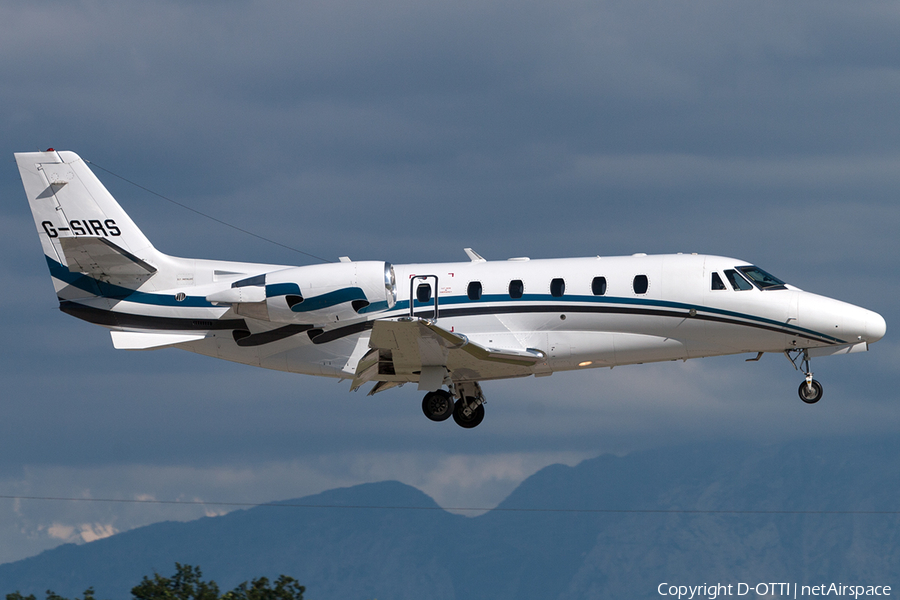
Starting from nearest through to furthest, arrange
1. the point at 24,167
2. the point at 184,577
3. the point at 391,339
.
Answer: the point at 391,339 < the point at 24,167 < the point at 184,577

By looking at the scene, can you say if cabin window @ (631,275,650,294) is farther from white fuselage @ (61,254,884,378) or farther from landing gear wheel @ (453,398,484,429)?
landing gear wheel @ (453,398,484,429)

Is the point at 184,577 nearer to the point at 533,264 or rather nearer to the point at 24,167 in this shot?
the point at 24,167

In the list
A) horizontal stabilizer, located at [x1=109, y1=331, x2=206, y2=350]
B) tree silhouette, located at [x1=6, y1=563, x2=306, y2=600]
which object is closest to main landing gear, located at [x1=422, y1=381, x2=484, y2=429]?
horizontal stabilizer, located at [x1=109, y1=331, x2=206, y2=350]

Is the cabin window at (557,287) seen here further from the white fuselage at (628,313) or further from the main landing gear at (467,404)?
the main landing gear at (467,404)

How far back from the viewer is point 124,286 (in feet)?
105

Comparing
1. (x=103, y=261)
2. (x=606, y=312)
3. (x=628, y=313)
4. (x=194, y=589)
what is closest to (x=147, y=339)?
(x=103, y=261)

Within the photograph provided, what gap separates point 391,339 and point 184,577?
29832mm

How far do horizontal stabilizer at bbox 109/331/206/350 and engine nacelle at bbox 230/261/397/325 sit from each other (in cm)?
289

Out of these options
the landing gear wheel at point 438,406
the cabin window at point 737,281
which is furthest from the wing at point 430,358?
the cabin window at point 737,281

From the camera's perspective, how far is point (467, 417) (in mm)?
33156

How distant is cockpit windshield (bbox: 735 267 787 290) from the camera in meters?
30.5

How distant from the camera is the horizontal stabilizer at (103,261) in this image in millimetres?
31609

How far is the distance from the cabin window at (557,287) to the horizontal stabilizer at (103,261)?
10.4m

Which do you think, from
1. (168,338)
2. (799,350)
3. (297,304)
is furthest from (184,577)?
(799,350)
